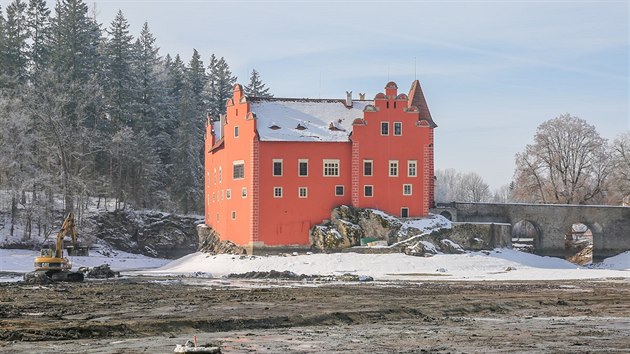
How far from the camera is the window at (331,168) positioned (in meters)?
71.9

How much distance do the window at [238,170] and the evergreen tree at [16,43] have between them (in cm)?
2605

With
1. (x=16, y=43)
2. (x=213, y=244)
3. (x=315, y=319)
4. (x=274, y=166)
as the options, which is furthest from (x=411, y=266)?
(x=16, y=43)

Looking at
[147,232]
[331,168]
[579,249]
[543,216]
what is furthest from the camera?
[579,249]

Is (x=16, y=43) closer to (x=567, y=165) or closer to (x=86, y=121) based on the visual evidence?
(x=86, y=121)

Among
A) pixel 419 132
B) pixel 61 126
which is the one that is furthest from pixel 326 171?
pixel 61 126

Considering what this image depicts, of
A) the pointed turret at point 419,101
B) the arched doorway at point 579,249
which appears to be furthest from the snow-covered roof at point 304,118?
the arched doorway at point 579,249

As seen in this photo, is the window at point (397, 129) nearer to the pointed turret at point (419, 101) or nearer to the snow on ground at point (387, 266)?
the pointed turret at point (419, 101)

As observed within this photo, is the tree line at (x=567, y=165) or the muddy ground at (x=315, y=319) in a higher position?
the tree line at (x=567, y=165)

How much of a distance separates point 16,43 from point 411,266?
4900 cm

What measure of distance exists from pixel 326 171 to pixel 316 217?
3.80 meters

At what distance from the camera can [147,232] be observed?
88.3m

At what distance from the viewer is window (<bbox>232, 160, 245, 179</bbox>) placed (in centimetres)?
7275

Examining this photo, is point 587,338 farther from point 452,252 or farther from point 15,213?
point 15,213

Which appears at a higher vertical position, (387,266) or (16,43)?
(16,43)
